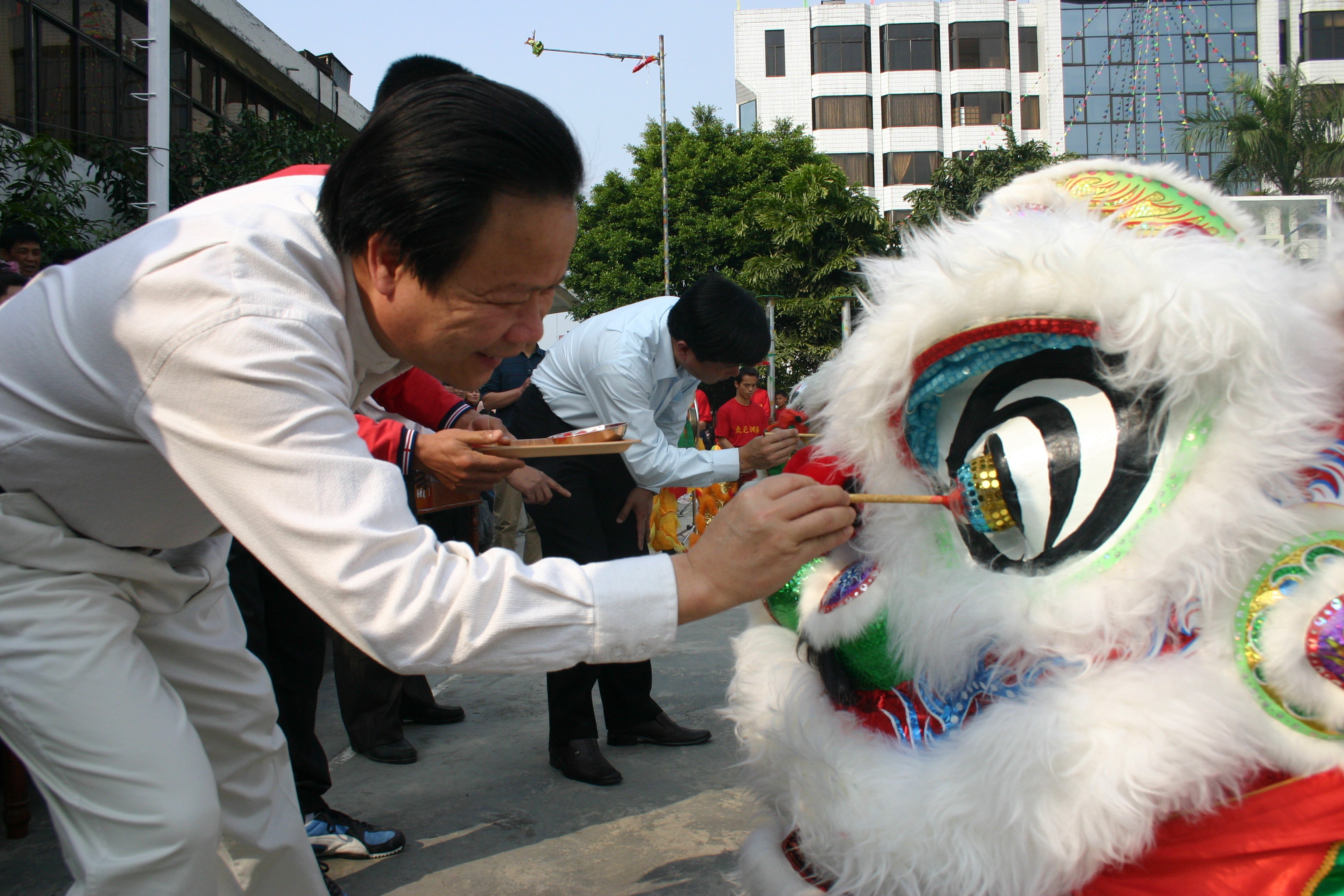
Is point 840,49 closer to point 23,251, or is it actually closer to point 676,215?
point 676,215

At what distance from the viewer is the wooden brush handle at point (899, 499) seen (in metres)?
1.16

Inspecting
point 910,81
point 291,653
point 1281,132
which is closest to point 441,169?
point 291,653

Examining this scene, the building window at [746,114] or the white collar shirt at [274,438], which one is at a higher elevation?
the building window at [746,114]

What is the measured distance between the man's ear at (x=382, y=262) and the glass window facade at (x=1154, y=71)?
2225cm

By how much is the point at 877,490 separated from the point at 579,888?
1.30 metres

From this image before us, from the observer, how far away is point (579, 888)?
2.10 m

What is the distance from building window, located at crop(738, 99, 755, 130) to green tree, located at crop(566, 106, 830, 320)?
976cm

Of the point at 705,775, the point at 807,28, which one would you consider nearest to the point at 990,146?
the point at 807,28

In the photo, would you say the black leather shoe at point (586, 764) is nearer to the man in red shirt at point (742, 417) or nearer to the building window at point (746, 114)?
the man in red shirt at point (742, 417)

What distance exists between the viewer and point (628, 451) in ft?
9.34

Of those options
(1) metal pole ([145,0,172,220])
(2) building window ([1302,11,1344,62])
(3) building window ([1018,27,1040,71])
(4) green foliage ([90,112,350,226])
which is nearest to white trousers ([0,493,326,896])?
(1) metal pole ([145,0,172,220])

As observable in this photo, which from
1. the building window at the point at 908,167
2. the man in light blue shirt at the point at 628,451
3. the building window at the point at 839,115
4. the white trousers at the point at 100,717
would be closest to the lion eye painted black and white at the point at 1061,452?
the white trousers at the point at 100,717

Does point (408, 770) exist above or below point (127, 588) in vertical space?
below

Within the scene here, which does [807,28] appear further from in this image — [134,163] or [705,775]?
[705,775]
